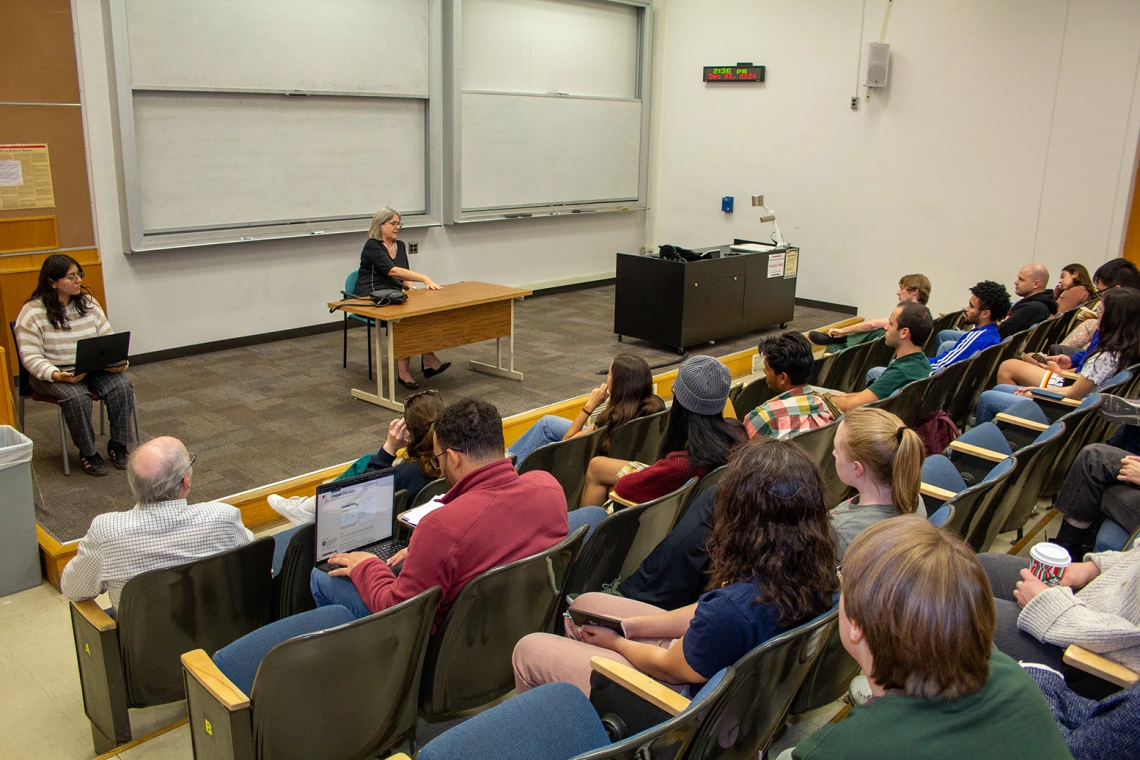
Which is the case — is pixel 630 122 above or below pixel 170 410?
above

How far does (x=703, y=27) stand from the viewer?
9875mm

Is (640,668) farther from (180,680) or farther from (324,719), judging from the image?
(180,680)

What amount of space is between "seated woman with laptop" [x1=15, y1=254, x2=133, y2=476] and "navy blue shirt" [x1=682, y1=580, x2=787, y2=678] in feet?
12.6

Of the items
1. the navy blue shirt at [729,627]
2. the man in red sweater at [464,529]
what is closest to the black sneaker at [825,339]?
the man in red sweater at [464,529]

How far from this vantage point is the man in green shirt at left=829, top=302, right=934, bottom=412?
13.8 feet

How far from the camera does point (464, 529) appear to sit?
2.32 m

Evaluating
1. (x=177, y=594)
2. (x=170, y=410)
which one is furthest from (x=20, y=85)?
(x=177, y=594)

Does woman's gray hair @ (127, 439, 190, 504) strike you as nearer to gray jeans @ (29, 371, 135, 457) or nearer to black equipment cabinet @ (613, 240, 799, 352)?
gray jeans @ (29, 371, 135, 457)

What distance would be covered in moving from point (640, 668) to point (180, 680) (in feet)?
4.63

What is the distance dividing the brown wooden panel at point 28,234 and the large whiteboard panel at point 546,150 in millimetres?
3765

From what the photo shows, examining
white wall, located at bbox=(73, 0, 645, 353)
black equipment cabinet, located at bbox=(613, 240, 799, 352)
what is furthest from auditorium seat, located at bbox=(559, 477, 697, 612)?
white wall, located at bbox=(73, 0, 645, 353)

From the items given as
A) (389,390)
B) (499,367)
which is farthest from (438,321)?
(499,367)

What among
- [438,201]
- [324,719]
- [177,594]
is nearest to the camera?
[324,719]

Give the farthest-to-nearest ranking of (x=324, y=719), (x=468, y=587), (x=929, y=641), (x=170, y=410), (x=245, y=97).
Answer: (x=245, y=97) → (x=170, y=410) → (x=468, y=587) → (x=324, y=719) → (x=929, y=641)
